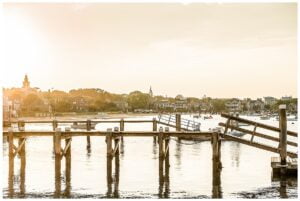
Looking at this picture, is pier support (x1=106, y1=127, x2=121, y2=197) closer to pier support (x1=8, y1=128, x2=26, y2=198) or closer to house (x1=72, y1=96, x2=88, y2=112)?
pier support (x1=8, y1=128, x2=26, y2=198)

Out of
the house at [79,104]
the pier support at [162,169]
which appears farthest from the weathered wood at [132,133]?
the house at [79,104]

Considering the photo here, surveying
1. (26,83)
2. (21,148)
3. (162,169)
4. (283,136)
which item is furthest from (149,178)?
(26,83)

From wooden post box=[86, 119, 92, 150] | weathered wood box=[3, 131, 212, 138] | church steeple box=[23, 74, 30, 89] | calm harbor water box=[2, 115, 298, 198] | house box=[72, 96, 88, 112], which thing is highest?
church steeple box=[23, 74, 30, 89]

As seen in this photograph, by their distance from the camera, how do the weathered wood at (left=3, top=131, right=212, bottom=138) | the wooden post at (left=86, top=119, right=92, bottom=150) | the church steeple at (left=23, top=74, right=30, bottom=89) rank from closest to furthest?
the weathered wood at (left=3, top=131, right=212, bottom=138), the wooden post at (left=86, top=119, right=92, bottom=150), the church steeple at (left=23, top=74, right=30, bottom=89)

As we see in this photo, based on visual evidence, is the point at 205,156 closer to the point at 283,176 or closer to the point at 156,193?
the point at 283,176

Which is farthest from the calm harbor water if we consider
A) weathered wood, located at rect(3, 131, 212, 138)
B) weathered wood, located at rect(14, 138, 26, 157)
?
weathered wood, located at rect(3, 131, 212, 138)

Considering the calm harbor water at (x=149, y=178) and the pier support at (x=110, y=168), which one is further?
the pier support at (x=110, y=168)

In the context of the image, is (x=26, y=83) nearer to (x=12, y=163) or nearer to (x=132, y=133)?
(x=12, y=163)

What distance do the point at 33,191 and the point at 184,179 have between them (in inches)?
264

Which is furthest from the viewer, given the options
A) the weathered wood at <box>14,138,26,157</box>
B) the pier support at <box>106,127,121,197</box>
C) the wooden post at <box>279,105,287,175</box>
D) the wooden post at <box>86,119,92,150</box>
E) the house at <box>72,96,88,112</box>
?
the house at <box>72,96,88,112</box>

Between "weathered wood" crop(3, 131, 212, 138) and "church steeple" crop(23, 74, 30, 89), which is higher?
"church steeple" crop(23, 74, 30, 89)

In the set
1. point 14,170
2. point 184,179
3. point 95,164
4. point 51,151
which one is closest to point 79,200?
point 184,179

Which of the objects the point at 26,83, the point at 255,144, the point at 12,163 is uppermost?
the point at 26,83

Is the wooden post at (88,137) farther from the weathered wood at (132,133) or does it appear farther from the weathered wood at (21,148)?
the weathered wood at (132,133)
